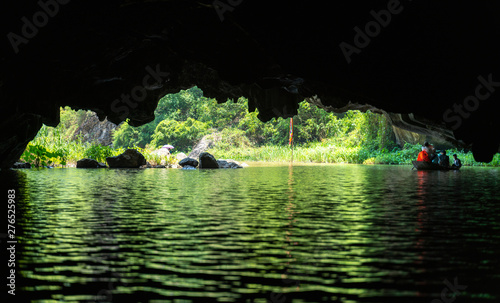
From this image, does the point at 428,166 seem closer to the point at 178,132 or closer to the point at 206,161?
the point at 206,161

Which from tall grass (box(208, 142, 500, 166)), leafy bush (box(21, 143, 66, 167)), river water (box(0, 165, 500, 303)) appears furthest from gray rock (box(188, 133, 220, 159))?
river water (box(0, 165, 500, 303))

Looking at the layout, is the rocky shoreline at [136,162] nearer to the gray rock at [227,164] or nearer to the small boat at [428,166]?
the gray rock at [227,164]

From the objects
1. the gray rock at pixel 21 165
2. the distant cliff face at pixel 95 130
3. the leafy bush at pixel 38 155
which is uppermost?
the distant cliff face at pixel 95 130

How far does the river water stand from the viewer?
332 centimetres

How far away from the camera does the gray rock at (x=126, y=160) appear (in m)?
26.9

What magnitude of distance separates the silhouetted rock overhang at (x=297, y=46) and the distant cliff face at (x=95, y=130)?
151ft

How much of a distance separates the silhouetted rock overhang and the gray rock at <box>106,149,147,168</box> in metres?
11.9

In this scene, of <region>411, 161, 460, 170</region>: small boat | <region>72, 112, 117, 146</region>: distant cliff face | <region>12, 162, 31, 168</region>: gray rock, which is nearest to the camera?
<region>411, 161, 460, 170</region>: small boat

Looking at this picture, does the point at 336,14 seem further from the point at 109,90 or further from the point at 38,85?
the point at 109,90

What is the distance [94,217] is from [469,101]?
741cm

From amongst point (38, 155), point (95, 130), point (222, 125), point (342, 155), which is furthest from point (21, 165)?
point (95, 130)

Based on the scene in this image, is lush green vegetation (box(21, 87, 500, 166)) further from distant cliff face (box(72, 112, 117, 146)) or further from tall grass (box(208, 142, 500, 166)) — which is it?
distant cliff face (box(72, 112, 117, 146))

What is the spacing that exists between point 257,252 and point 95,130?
58.9 meters

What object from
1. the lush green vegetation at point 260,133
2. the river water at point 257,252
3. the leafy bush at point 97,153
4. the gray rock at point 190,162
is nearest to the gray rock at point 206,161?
the gray rock at point 190,162
